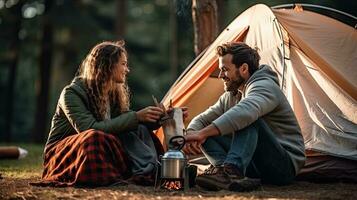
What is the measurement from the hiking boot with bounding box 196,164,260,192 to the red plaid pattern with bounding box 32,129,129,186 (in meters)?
0.64

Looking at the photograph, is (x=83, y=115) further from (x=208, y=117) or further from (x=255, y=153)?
(x=255, y=153)

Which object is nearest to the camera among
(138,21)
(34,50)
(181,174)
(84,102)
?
(181,174)

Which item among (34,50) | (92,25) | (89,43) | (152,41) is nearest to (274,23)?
(92,25)

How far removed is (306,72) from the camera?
20.2 feet

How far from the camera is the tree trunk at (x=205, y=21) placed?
8.34m

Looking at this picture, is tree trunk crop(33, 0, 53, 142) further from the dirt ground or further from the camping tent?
the dirt ground

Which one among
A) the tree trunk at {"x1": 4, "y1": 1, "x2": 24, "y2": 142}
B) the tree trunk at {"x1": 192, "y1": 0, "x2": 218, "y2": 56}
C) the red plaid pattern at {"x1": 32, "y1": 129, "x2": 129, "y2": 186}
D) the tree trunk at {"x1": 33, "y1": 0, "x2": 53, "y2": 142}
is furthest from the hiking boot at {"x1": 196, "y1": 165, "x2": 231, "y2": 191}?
the tree trunk at {"x1": 4, "y1": 1, "x2": 24, "y2": 142}

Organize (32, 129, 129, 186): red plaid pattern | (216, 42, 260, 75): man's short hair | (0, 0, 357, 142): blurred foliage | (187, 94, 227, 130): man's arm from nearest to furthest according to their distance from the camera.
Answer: (32, 129, 129, 186): red plaid pattern < (216, 42, 260, 75): man's short hair < (187, 94, 227, 130): man's arm < (0, 0, 357, 142): blurred foliage

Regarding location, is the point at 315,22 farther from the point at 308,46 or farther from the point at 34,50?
the point at 34,50

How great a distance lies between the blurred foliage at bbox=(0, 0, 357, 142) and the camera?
1784cm

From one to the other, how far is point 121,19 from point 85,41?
7.28 ft

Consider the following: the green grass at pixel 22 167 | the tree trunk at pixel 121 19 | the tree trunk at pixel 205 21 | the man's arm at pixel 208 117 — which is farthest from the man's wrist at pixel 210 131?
the tree trunk at pixel 121 19

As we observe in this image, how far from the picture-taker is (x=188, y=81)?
6926mm

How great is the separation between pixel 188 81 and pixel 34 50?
54.8ft
